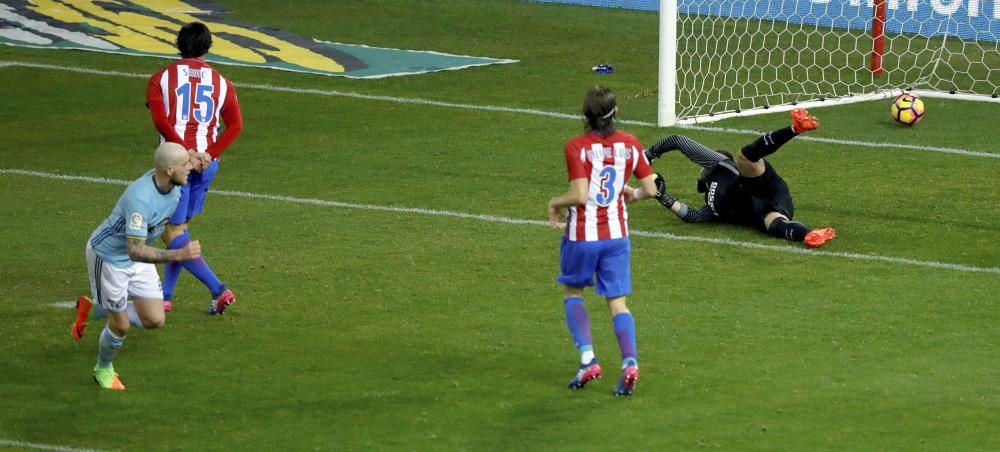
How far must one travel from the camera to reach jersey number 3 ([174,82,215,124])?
9.98 meters

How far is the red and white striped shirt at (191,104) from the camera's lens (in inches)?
392

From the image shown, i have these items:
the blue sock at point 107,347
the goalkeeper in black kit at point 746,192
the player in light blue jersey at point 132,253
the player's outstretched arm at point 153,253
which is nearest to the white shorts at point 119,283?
the player in light blue jersey at point 132,253

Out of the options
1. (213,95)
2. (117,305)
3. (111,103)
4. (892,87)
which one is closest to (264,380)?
(117,305)

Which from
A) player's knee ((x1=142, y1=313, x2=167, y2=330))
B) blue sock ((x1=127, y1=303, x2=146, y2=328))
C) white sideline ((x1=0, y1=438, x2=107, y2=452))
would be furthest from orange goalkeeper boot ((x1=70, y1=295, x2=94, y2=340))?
white sideline ((x1=0, y1=438, x2=107, y2=452))

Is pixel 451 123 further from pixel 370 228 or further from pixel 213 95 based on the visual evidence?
pixel 213 95

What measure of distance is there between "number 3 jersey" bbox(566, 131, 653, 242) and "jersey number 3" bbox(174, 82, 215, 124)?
294 centimetres

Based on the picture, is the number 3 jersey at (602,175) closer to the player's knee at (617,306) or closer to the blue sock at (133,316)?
the player's knee at (617,306)

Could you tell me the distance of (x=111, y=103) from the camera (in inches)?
685

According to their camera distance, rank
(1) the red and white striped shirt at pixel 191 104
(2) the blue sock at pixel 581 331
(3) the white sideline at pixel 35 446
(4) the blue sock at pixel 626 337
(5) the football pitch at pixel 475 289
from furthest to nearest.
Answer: (1) the red and white striped shirt at pixel 191 104
(2) the blue sock at pixel 581 331
(4) the blue sock at pixel 626 337
(5) the football pitch at pixel 475 289
(3) the white sideline at pixel 35 446

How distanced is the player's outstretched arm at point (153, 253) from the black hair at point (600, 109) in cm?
211

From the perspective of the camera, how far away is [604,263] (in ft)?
→ 27.1

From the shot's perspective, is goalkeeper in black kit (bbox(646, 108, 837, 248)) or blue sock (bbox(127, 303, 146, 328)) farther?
goalkeeper in black kit (bbox(646, 108, 837, 248))

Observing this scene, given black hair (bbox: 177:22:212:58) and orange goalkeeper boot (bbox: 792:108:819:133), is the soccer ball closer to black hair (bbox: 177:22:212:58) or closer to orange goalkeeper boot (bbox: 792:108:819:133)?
orange goalkeeper boot (bbox: 792:108:819:133)

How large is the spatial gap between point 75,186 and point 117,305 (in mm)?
5689
